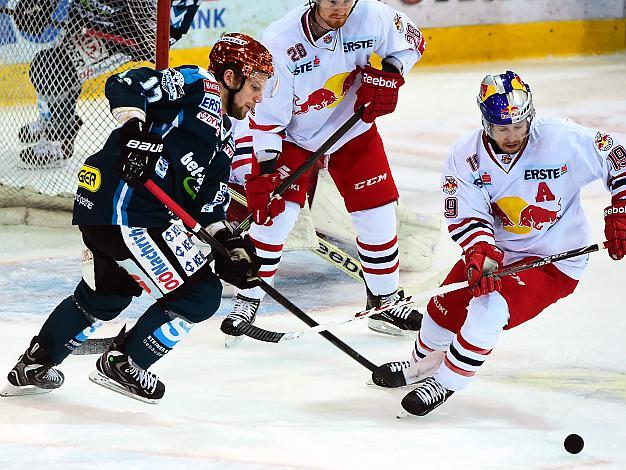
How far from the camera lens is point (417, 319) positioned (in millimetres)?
3600

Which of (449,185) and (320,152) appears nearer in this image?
(449,185)

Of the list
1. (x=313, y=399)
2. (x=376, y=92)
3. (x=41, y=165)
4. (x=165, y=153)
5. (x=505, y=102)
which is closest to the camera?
(x=165, y=153)

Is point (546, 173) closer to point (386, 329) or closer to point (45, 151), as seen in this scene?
point (386, 329)

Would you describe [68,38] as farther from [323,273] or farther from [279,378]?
[279,378]

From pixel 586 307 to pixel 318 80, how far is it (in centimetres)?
114

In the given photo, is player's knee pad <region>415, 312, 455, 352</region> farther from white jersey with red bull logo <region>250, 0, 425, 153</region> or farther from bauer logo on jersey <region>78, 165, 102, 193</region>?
bauer logo on jersey <region>78, 165, 102, 193</region>

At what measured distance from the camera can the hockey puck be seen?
2590 mm

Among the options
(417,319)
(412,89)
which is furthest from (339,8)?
(412,89)

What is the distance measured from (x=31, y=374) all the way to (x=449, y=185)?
3.72ft

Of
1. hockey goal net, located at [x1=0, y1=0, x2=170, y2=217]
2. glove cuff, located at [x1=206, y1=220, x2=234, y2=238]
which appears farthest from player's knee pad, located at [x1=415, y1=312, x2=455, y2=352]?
hockey goal net, located at [x1=0, y1=0, x2=170, y2=217]

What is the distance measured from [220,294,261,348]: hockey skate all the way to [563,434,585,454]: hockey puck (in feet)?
3.92

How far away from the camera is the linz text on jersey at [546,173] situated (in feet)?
9.46

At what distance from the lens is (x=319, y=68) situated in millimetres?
3436

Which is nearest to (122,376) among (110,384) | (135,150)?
(110,384)
